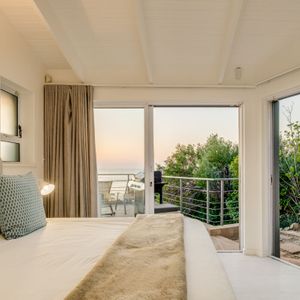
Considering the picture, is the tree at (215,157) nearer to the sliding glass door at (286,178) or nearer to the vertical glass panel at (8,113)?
the sliding glass door at (286,178)

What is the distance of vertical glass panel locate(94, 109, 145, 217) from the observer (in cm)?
370

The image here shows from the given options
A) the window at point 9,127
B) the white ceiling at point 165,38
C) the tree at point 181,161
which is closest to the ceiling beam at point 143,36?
the white ceiling at point 165,38

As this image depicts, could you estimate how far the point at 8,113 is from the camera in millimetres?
3006

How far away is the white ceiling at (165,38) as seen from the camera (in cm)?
254

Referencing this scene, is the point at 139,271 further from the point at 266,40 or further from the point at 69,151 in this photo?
the point at 266,40

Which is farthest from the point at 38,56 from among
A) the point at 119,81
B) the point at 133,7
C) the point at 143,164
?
the point at 143,164

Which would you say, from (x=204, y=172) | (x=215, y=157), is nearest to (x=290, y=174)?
(x=215, y=157)

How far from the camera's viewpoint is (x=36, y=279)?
1189 mm

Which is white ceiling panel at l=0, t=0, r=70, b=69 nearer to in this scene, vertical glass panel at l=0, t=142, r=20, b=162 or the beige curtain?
the beige curtain

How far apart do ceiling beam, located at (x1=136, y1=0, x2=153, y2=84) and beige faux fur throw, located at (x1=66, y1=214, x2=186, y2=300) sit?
1.89 metres

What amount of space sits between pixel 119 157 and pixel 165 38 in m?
1.60

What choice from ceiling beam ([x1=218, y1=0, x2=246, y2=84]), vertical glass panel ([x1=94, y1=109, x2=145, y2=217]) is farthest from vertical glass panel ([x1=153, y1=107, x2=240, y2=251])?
ceiling beam ([x1=218, y1=0, x2=246, y2=84])

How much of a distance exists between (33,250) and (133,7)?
218cm

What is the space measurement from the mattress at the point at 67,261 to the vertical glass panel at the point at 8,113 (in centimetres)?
137
